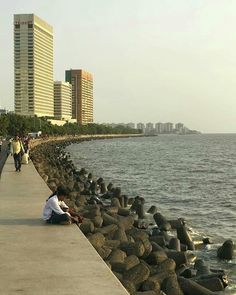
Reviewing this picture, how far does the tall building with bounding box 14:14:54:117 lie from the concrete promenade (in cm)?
14741

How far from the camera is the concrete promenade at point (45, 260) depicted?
552cm

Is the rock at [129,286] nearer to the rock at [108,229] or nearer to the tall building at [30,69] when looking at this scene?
the rock at [108,229]

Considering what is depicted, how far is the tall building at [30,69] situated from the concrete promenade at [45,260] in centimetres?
14741

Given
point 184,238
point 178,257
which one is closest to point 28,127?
point 184,238

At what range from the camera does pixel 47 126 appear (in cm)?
11831

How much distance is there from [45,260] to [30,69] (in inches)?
6244

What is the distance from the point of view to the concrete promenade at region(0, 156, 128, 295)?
5520mm

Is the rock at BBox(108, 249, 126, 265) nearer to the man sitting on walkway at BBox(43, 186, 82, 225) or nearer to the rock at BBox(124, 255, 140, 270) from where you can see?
the rock at BBox(124, 255, 140, 270)

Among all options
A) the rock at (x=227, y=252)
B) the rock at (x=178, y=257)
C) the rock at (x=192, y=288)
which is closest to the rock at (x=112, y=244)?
the rock at (x=178, y=257)

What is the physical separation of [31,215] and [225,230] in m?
6.97

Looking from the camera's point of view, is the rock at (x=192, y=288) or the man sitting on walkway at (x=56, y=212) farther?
the man sitting on walkway at (x=56, y=212)

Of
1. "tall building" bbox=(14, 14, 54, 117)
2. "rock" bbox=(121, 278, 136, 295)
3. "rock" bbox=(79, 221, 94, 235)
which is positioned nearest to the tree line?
"tall building" bbox=(14, 14, 54, 117)

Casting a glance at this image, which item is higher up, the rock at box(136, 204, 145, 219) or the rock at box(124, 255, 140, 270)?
the rock at box(124, 255, 140, 270)

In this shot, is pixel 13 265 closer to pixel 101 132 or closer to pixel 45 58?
pixel 45 58
